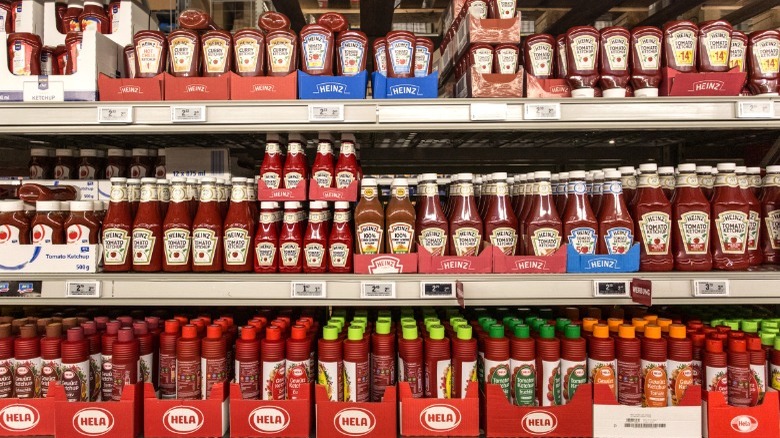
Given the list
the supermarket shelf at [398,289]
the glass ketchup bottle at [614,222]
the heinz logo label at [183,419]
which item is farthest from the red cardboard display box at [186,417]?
the glass ketchup bottle at [614,222]

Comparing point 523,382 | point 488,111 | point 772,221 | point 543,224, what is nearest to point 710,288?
point 772,221

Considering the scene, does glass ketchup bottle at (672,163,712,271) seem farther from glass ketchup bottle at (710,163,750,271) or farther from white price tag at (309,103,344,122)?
white price tag at (309,103,344,122)

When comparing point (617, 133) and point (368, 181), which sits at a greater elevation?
point (617, 133)

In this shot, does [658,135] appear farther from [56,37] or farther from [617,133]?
[56,37]

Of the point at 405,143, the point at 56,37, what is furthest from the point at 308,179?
the point at 56,37

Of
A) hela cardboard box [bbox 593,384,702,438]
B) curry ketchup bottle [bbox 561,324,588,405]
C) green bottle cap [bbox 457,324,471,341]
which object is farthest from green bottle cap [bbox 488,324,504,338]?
hela cardboard box [bbox 593,384,702,438]

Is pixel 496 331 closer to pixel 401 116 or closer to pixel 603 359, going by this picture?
pixel 603 359

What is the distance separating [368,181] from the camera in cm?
155

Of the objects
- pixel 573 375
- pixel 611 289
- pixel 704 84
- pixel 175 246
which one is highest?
pixel 704 84

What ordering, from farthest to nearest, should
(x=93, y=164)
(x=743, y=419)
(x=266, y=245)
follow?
1. (x=93, y=164)
2. (x=266, y=245)
3. (x=743, y=419)

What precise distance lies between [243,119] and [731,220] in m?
1.46

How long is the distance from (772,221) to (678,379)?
1.98ft

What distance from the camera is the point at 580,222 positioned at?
1.51 m

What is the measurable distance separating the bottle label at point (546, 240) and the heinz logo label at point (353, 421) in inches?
26.9
